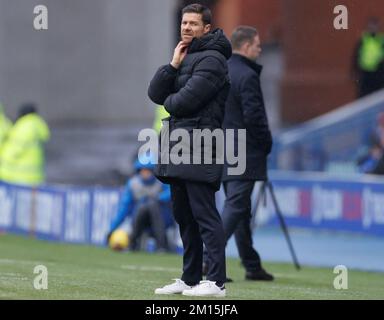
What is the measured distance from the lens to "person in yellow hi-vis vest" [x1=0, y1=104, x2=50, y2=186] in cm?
2070

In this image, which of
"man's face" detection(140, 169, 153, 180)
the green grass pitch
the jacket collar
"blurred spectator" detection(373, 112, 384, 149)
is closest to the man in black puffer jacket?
the green grass pitch

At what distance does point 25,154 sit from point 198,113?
10.3 m

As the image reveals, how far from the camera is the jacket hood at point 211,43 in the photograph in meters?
10.8

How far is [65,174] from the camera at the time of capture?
26594mm

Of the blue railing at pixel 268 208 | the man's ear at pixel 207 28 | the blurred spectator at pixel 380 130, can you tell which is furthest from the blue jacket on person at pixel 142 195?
the man's ear at pixel 207 28

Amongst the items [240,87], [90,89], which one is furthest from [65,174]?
[240,87]

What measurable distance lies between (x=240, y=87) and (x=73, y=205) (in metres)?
6.84

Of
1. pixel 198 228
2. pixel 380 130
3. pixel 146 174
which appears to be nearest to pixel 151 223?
pixel 146 174

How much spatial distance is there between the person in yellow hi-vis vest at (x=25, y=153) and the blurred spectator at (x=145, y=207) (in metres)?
2.86

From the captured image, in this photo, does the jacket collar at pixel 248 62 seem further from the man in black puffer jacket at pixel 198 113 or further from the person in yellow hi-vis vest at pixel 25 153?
the person in yellow hi-vis vest at pixel 25 153

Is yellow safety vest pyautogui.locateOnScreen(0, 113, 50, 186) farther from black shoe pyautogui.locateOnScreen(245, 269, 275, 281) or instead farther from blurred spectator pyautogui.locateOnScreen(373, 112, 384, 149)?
black shoe pyautogui.locateOnScreen(245, 269, 275, 281)
